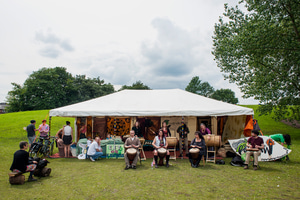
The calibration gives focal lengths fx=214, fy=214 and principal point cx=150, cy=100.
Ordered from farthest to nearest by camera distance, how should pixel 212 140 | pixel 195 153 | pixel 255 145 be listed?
pixel 212 140 < pixel 195 153 < pixel 255 145

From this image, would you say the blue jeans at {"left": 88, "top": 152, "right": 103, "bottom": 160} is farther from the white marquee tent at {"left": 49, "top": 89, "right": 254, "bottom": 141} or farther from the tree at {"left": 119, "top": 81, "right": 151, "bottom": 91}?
the tree at {"left": 119, "top": 81, "right": 151, "bottom": 91}

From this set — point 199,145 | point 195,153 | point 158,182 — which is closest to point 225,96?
point 199,145

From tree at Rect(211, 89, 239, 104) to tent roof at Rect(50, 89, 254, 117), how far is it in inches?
2338

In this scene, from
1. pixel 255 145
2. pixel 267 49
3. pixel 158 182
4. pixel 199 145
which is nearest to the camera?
pixel 158 182

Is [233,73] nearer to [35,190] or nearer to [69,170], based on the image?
[69,170]

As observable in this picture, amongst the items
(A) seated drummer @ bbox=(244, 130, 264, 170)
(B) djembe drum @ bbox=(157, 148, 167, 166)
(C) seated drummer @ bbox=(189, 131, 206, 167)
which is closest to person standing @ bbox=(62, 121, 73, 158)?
(B) djembe drum @ bbox=(157, 148, 167, 166)

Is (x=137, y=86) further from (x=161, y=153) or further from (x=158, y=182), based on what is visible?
(x=158, y=182)

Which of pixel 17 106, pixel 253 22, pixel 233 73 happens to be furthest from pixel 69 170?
pixel 17 106

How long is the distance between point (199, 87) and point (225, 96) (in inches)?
333

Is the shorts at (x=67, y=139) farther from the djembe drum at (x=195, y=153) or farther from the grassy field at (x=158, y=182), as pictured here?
the djembe drum at (x=195, y=153)

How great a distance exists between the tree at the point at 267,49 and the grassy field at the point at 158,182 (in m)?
7.91

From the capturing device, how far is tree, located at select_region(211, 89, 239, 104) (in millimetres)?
66625

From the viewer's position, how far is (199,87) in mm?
68688

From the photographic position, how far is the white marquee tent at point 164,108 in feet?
29.5
